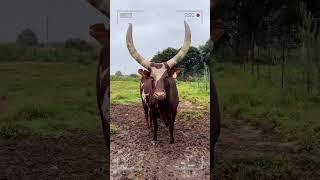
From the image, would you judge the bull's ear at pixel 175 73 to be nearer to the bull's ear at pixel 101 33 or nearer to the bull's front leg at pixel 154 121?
the bull's front leg at pixel 154 121

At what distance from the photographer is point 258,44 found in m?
6.51

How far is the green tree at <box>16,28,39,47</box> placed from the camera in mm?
5520

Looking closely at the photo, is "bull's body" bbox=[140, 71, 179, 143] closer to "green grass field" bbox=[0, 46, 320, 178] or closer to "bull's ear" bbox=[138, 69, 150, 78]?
"bull's ear" bbox=[138, 69, 150, 78]

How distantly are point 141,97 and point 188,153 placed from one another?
15.8 inches

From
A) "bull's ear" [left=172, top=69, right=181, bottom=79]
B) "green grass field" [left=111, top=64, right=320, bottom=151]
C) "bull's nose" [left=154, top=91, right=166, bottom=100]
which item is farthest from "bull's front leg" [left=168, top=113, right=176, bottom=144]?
"green grass field" [left=111, top=64, right=320, bottom=151]

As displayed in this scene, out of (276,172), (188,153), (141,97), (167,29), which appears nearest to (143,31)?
(167,29)

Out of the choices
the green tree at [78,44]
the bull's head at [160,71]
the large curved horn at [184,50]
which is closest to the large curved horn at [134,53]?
the bull's head at [160,71]

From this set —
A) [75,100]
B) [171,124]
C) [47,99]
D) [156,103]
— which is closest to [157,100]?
[156,103]

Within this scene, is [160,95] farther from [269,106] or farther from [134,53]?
[269,106]

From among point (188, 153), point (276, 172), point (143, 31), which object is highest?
point (143, 31)

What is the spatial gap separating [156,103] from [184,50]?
335 millimetres

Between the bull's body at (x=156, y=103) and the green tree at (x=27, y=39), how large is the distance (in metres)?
2.60

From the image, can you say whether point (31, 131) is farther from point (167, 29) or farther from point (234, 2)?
point (167, 29)
